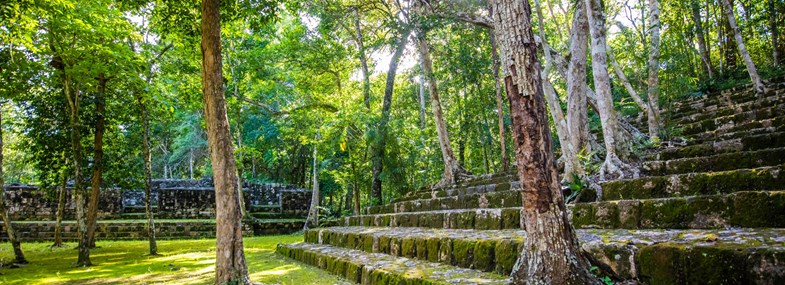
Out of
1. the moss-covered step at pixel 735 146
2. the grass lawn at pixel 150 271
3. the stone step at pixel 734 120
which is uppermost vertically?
the stone step at pixel 734 120

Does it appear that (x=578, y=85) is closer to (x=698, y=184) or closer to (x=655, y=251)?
(x=698, y=184)

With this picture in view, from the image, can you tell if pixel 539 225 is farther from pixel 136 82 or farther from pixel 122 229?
pixel 122 229

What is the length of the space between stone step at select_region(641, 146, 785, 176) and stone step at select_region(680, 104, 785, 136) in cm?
290

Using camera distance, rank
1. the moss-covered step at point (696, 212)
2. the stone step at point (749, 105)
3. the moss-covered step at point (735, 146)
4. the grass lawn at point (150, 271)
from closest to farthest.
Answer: the moss-covered step at point (696, 212), the moss-covered step at point (735, 146), the grass lawn at point (150, 271), the stone step at point (749, 105)

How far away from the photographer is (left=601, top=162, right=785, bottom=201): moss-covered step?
8.80ft

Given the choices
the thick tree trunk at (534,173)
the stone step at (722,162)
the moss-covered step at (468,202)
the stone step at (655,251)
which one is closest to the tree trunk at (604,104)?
the stone step at (722,162)

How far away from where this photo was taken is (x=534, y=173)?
223 cm

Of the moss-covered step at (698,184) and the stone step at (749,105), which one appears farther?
the stone step at (749,105)

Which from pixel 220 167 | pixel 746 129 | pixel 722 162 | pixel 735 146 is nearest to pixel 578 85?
pixel 735 146

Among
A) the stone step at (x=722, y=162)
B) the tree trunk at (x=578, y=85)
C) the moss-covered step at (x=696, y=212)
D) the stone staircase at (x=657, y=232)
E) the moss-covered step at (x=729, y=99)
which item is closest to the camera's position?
the stone staircase at (x=657, y=232)

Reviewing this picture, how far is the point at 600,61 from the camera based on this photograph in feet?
15.9

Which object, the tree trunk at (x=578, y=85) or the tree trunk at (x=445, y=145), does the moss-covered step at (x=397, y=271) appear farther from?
the tree trunk at (x=445, y=145)

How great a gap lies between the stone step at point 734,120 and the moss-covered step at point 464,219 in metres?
4.42

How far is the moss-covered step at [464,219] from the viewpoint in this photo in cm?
407
